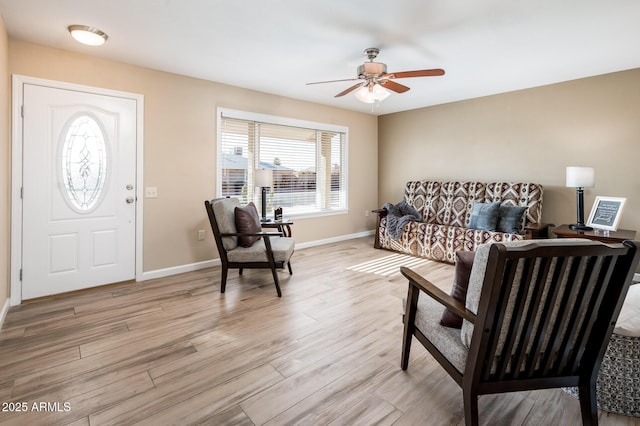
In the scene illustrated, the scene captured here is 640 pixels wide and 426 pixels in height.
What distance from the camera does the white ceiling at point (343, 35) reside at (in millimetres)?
2477

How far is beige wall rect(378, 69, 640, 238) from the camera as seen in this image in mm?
3957

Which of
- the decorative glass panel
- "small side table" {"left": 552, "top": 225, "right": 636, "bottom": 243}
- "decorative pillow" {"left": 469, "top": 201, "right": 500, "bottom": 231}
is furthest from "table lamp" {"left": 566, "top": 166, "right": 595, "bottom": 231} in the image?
the decorative glass panel

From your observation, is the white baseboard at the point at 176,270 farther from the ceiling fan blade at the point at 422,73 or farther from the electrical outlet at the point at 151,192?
the ceiling fan blade at the point at 422,73

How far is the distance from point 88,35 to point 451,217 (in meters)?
5.08

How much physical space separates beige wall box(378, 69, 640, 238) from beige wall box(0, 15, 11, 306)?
18.0 ft

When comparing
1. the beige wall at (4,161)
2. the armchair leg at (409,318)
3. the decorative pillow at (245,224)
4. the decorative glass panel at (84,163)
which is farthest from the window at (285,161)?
the armchair leg at (409,318)

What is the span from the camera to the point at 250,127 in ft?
15.8

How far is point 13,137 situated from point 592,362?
455 cm

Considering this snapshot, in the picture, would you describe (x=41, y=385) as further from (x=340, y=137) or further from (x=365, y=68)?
(x=340, y=137)

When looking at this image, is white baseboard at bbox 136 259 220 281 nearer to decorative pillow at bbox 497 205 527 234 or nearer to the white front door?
the white front door

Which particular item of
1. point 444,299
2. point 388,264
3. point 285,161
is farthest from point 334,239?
point 444,299

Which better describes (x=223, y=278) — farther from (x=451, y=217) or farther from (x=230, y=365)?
(x=451, y=217)

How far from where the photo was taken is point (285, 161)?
5289mm

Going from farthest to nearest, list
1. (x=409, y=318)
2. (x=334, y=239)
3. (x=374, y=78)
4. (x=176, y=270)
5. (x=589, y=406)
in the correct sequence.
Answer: (x=334, y=239) → (x=176, y=270) → (x=374, y=78) → (x=409, y=318) → (x=589, y=406)
